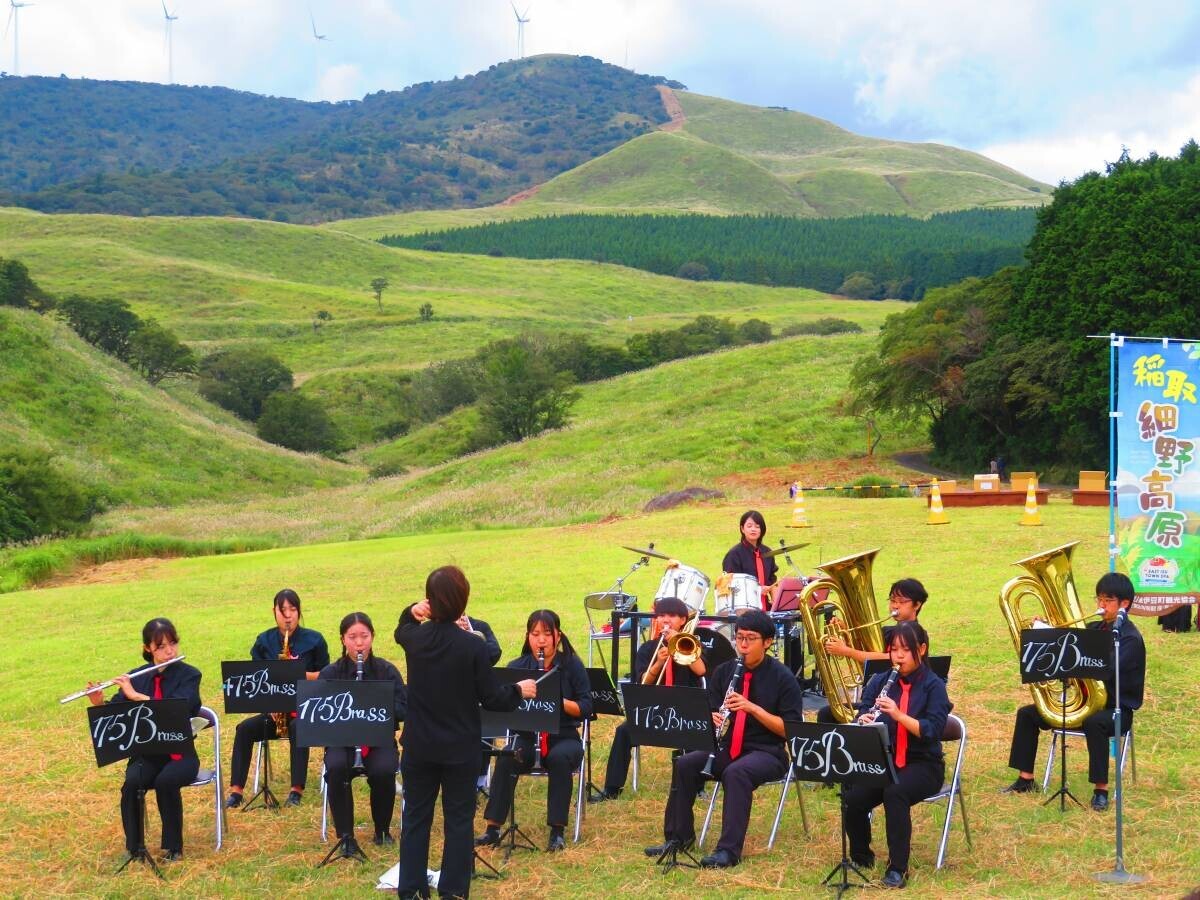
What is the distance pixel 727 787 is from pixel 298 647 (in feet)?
14.5

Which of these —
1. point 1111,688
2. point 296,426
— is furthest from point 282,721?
point 296,426

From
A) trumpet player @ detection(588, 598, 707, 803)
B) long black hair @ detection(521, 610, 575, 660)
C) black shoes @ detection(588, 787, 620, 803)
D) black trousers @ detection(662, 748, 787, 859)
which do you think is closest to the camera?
black trousers @ detection(662, 748, 787, 859)

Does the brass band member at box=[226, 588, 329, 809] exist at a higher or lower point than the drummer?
lower

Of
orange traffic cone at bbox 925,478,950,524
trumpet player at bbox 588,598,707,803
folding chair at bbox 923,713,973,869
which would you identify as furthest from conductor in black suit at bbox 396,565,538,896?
orange traffic cone at bbox 925,478,950,524

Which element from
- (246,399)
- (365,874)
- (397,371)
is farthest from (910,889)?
(397,371)

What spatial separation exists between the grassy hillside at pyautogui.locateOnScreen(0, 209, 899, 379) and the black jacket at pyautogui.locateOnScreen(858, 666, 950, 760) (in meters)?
98.2

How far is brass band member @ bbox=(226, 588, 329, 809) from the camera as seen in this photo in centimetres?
1188

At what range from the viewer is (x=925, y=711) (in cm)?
974

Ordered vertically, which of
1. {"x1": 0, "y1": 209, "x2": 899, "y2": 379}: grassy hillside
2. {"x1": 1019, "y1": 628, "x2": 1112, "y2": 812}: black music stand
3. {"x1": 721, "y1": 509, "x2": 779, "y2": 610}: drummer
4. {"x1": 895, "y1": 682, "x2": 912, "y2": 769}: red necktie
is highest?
{"x1": 0, "y1": 209, "x2": 899, "y2": 379}: grassy hillside

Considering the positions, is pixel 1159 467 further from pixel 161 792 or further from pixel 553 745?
pixel 161 792

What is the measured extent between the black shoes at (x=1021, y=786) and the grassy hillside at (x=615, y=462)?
27090mm

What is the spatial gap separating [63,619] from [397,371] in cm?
8009

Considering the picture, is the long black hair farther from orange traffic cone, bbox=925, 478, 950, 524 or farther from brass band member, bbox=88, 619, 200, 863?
orange traffic cone, bbox=925, 478, 950, 524

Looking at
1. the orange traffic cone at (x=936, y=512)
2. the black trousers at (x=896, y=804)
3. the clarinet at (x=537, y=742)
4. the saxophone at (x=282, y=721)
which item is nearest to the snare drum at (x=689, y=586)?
the clarinet at (x=537, y=742)
